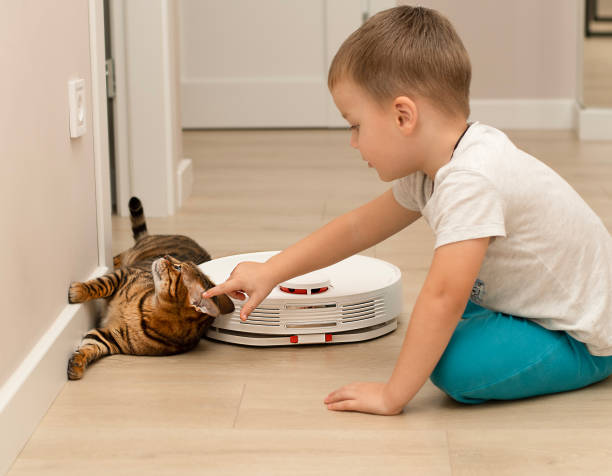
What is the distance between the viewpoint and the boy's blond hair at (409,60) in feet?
3.80

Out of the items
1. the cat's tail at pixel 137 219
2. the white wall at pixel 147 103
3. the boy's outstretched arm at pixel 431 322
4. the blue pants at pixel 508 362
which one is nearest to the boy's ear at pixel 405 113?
the boy's outstretched arm at pixel 431 322

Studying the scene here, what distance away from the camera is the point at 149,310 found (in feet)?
4.66

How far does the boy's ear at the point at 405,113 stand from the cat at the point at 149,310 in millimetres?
435

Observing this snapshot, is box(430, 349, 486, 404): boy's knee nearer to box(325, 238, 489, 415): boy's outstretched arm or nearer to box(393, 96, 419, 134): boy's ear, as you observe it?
box(325, 238, 489, 415): boy's outstretched arm

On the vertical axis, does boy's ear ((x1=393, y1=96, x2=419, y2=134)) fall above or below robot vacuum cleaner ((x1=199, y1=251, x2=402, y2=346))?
above

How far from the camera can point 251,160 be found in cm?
323

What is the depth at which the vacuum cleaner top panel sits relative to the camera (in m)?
1.50

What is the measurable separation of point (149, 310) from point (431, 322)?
0.49 m

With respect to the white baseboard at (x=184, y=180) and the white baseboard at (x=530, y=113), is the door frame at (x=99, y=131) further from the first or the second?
the white baseboard at (x=530, y=113)

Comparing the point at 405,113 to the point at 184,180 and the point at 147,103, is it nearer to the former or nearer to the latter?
the point at 147,103

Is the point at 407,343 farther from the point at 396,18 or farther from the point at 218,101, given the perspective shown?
the point at 218,101

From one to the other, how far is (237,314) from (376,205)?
298 millimetres

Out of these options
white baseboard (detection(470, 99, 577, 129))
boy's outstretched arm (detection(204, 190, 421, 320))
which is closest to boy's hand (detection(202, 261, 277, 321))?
boy's outstretched arm (detection(204, 190, 421, 320))

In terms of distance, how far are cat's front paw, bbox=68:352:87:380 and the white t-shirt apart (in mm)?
571
